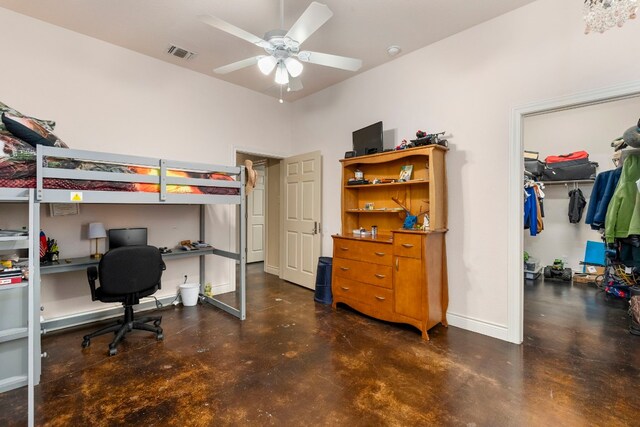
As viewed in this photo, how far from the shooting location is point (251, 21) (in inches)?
114

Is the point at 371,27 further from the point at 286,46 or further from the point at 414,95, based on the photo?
the point at 286,46

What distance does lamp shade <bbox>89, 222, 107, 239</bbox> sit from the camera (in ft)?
10.3

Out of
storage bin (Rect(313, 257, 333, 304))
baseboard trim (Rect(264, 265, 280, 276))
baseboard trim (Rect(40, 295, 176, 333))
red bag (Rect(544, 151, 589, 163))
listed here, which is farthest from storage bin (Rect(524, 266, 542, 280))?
baseboard trim (Rect(40, 295, 176, 333))

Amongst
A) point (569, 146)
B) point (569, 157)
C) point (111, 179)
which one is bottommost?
point (111, 179)

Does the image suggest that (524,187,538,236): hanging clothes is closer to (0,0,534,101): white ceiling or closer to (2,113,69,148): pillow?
(0,0,534,101): white ceiling

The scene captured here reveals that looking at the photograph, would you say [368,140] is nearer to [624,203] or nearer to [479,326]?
[479,326]

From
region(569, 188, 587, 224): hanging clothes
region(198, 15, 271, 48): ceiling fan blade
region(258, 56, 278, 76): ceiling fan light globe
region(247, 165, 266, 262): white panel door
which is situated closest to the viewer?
region(198, 15, 271, 48): ceiling fan blade

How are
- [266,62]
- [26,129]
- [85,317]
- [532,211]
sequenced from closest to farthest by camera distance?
[26,129], [266,62], [85,317], [532,211]

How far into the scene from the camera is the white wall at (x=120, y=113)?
2.98 m

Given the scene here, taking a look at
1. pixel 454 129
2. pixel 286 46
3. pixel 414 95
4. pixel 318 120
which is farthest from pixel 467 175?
→ pixel 318 120

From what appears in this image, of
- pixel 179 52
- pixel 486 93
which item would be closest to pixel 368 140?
pixel 486 93

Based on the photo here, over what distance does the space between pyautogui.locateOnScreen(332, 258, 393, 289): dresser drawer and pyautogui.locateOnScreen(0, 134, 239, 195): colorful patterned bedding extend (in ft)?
6.45

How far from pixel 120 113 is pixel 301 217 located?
278cm

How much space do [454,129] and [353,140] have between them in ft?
4.27
